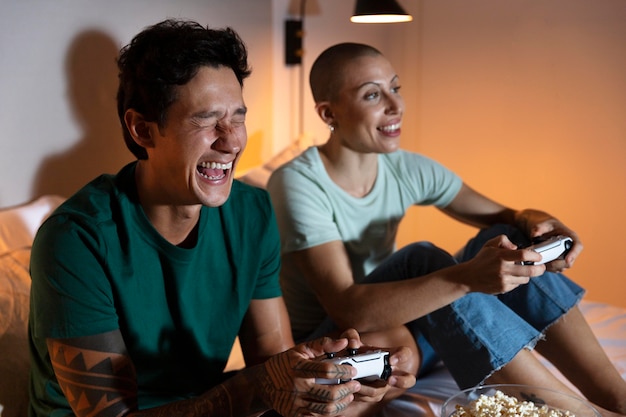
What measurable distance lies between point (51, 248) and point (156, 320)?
0.22 m

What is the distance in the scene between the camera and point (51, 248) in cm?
111

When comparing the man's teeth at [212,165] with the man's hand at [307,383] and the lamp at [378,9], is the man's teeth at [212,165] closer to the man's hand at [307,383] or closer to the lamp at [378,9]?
the man's hand at [307,383]

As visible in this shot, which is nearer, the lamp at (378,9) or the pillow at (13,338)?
the pillow at (13,338)

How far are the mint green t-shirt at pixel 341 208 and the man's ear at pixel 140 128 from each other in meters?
0.43

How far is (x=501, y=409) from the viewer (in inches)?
44.3

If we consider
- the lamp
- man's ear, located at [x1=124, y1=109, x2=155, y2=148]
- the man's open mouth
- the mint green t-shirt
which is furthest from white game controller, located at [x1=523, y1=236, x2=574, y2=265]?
the lamp

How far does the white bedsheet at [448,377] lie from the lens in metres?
1.38

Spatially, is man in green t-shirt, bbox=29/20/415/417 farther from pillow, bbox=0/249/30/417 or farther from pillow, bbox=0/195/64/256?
pillow, bbox=0/195/64/256

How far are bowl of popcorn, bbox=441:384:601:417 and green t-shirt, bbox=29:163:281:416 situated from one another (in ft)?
1.33

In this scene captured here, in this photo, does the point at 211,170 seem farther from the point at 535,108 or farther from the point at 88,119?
the point at 535,108

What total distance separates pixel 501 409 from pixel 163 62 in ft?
2.36

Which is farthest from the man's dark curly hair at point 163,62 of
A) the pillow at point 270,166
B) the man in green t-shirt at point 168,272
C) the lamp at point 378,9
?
the lamp at point 378,9

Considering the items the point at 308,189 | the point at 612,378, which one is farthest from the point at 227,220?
the point at 612,378

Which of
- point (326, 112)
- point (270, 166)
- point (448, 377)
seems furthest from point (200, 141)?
point (270, 166)
